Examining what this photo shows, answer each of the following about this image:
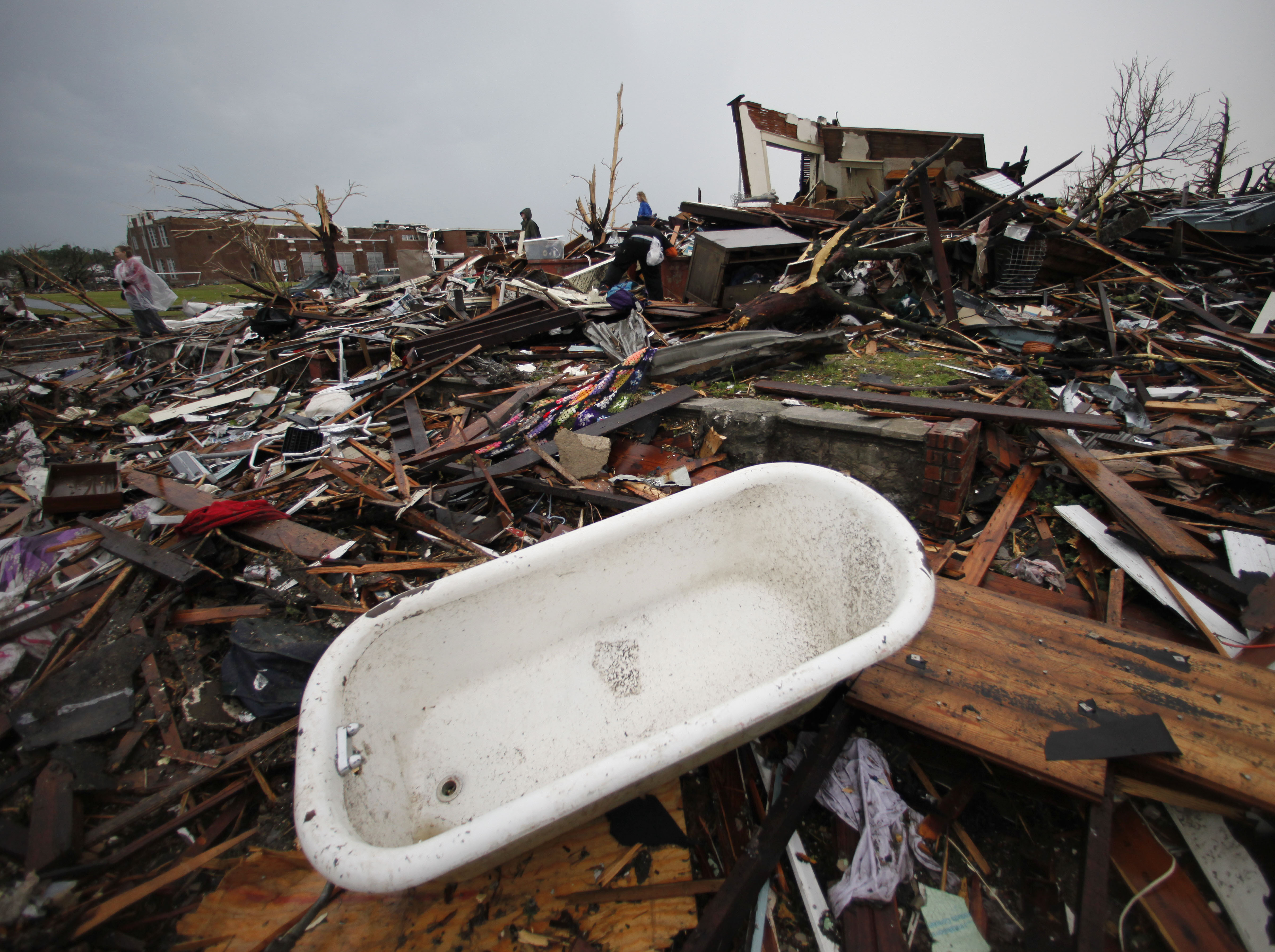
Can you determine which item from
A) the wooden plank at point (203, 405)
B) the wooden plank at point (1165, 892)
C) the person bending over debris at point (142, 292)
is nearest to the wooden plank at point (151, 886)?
the wooden plank at point (1165, 892)

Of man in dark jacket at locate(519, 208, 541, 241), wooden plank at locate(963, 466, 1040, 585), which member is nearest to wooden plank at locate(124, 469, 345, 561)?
wooden plank at locate(963, 466, 1040, 585)

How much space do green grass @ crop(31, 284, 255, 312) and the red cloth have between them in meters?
9.68

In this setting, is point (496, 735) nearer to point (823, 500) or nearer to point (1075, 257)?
point (823, 500)

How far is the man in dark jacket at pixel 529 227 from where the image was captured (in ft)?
34.1

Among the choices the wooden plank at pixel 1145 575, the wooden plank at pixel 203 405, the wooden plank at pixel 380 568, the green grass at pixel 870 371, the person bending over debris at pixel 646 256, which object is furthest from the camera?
the person bending over debris at pixel 646 256

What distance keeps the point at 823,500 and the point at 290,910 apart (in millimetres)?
2374

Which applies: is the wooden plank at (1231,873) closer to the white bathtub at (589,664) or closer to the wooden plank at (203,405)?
the white bathtub at (589,664)

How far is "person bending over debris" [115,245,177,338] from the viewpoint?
7.08 m

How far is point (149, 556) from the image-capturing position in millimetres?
2451

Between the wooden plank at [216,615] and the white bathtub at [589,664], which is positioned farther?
the wooden plank at [216,615]

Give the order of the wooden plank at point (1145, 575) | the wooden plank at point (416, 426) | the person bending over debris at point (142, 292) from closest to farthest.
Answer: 1. the wooden plank at point (1145, 575)
2. the wooden plank at point (416, 426)
3. the person bending over debris at point (142, 292)

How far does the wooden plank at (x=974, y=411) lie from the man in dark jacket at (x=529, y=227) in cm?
926

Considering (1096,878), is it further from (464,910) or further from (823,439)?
(823,439)

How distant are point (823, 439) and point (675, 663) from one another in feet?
5.48
